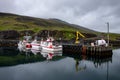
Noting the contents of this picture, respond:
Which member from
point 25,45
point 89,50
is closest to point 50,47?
point 89,50

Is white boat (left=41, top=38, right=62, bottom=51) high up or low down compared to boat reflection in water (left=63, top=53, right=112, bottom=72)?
up

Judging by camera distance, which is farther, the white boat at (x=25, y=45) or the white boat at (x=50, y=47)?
the white boat at (x=25, y=45)

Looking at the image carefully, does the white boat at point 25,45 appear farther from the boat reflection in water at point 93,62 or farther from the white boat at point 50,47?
the boat reflection in water at point 93,62

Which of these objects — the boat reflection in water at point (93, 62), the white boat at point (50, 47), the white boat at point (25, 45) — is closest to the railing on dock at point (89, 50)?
the boat reflection in water at point (93, 62)

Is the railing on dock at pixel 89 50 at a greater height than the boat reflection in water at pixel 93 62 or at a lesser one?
greater

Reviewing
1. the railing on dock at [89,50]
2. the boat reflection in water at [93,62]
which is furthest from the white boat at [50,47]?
the boat reflection in water at [93,62]

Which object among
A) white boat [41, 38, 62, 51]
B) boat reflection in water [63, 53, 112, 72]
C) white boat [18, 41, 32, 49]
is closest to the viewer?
boat reflection in water [63, 53, 112, 72]

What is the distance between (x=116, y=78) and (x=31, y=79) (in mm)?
18038

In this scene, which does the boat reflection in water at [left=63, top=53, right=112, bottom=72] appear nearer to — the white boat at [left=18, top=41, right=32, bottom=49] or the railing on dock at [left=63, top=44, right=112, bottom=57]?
the railing on dock at [left=63, top=44, right=112, bottom=57]

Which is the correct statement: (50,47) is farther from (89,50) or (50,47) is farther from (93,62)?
(93,62)

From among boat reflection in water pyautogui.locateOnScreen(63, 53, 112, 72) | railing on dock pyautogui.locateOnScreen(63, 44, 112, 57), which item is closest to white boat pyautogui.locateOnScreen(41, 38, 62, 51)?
railing on dock pyautogui.locateOnScreen(63, 44, 112, 57)

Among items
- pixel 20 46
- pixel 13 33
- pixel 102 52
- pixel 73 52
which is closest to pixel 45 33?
pixel 13 33

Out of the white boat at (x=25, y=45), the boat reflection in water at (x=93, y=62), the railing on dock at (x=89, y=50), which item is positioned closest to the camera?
the boat reflection in water at (x=93, y=62)

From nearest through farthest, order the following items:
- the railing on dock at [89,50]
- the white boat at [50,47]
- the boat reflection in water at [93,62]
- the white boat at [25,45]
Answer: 1. the boat reflection in water at [93,62]
2. the railing on dock at [89,50]
3. the white boat at [50,47]
4. the white boat at [25,45]
